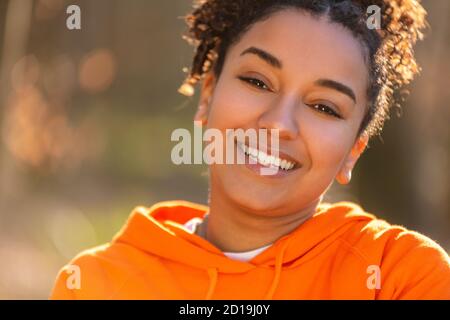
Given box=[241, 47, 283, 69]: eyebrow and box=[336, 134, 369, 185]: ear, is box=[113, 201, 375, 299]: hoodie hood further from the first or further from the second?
box=[241, 47, 283, 69]: eyebrow

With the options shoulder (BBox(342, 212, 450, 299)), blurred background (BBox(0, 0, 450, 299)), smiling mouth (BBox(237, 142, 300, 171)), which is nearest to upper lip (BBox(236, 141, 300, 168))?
smiling mouth (BBox(237, 142, 300, 171))

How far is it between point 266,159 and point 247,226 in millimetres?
248

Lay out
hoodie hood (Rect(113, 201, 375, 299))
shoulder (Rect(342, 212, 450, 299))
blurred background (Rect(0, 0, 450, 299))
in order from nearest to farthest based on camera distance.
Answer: shoulder (Rect(342, 212, 450, 299)) → hoodie hood (Rect(113, 201, 375, 299)) → blurred background (Rect(0, 0, 450, 299))

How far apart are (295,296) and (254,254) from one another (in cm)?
23

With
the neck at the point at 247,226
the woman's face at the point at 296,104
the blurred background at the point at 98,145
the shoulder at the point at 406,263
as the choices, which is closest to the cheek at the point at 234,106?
the woman's face at the point at 296,104

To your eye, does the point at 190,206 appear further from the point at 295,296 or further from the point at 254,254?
the point at 295,296

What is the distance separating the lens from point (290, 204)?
229 cm

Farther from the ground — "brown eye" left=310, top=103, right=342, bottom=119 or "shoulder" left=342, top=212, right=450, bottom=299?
"brown eye" left=310, top=103, right=342, bottom=119

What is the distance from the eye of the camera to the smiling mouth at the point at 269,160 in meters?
2.24

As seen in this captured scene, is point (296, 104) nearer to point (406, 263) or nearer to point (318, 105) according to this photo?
point (318, 105)

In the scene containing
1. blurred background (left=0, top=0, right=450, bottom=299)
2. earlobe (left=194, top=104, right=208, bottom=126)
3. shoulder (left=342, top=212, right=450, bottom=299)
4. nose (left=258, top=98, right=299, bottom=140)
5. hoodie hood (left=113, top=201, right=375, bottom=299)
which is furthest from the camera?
blurred background (left=0, top=0, right=450, bottom=299)

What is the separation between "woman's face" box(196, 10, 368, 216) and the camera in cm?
221

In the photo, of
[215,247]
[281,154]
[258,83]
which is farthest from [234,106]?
[215,247]
